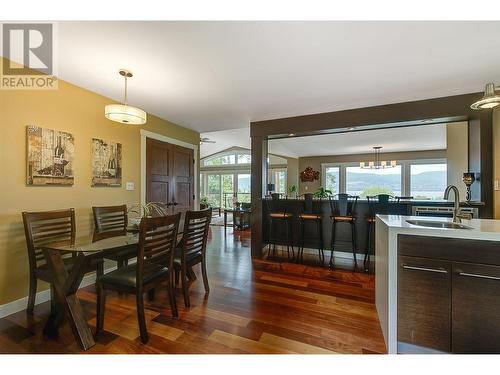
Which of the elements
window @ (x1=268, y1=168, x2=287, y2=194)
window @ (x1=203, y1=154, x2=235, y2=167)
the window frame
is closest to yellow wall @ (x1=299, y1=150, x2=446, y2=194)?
the window frame

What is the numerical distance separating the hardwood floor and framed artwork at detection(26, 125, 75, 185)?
4.29ft

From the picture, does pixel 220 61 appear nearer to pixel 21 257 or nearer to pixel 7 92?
pixel 7 92

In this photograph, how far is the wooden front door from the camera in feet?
12.6

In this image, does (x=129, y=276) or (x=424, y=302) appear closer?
(x=424, y=302)

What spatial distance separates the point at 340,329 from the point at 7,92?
3710mm

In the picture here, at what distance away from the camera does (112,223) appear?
115 inches

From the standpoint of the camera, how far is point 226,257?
3.99 m

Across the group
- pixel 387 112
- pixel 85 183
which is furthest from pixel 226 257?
pixel 387 112

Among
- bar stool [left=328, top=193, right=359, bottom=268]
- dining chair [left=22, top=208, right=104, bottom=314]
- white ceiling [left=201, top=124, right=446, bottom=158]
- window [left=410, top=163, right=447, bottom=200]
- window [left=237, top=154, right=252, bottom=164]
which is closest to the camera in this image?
dining chair [left=22, top=208, right=104, bottom=314]

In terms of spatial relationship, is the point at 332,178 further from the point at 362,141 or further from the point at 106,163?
the point at 106,163

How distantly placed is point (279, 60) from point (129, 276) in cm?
234

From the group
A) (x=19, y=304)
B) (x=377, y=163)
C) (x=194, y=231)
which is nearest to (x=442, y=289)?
(x=194, y=231)

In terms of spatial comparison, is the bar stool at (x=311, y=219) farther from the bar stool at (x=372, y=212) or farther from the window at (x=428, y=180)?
the window at (x=428, y=180)

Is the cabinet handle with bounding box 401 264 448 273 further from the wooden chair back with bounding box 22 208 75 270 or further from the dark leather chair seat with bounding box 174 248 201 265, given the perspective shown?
the wooden chair back with bounding box 22 208 75 270
